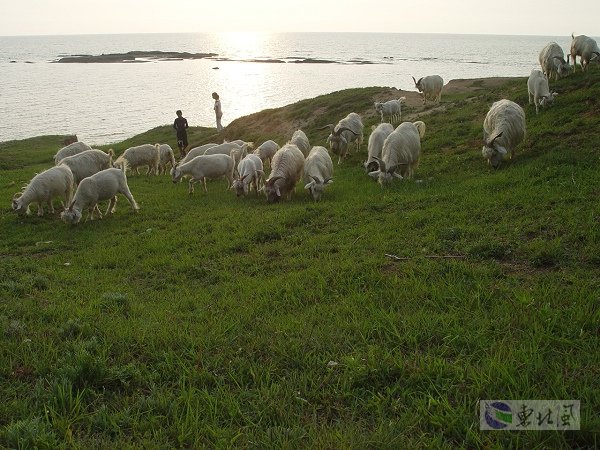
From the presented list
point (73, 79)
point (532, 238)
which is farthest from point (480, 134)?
point (73, 79)

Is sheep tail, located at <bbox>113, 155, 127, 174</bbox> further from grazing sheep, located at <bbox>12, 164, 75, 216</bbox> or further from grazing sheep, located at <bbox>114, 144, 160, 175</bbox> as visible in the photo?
grazing sheep, located at <bbox>114, 144, 160, 175</bbox>

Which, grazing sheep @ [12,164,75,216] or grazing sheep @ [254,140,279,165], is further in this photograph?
grazing sheep @ [254,140,279,165]

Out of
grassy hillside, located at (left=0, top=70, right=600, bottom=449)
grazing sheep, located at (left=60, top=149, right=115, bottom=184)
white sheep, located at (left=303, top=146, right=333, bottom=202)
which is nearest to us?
grassy hillside, located at (left=0, top=70, right=600, bottom=449)

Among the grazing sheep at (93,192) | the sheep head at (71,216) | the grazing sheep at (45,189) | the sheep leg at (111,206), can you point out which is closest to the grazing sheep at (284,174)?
the grazing sheep at (93,192)

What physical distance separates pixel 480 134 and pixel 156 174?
41.0 ft

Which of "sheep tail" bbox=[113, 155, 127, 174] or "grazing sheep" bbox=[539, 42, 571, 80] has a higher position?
"grazing sheep" bbox=[539, 42, 571, 80]

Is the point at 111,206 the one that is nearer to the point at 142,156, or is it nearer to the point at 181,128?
the point at 142,156

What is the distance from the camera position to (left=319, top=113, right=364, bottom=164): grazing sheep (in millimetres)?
17328

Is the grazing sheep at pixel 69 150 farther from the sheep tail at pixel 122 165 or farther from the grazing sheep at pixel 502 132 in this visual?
the grazing sheep at pixel 502 132

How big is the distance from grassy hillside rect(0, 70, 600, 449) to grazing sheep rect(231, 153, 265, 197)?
7.36 ft

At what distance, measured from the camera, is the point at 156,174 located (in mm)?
19812

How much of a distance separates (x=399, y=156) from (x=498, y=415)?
1044 cm

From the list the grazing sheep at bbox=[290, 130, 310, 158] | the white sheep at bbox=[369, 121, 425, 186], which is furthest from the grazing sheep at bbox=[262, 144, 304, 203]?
the grazing sheep at bbox=[290, 130, 310, 158]

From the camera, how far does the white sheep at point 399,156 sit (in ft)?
42.2
